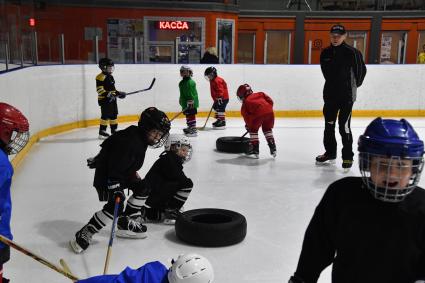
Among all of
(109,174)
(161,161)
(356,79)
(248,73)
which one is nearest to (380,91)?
(248,73)

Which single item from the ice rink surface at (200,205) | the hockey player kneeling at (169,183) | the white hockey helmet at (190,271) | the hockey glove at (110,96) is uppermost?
the hockey glove at (110,96)

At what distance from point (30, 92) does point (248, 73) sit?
3692 millimetres

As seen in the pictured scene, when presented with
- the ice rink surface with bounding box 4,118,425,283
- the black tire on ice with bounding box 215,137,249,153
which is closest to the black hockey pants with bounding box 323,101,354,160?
the ice rink surface with bounding box 4,118,425,283

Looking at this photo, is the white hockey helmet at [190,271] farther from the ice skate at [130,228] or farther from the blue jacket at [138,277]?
the ice skate at [130,228]

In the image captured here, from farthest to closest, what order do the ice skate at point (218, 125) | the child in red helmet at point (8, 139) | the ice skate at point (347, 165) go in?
1. the ice skate at point (218, 125)
2. the ice skate at point (347, 165)
3. the child in red helmet at point (8, 139)

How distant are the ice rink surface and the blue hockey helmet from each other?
1.31 metres

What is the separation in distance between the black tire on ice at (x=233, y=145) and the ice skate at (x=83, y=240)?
9.14 feet

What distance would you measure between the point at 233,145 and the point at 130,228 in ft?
8.54

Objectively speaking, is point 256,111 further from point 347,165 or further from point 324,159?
point 347,165

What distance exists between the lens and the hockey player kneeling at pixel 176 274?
135cm

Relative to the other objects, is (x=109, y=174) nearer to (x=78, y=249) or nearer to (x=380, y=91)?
(x=78, y=249)

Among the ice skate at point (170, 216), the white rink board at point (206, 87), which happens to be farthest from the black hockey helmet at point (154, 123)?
the white rink board at point (206, 87)

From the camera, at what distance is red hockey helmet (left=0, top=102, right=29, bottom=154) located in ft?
5.68

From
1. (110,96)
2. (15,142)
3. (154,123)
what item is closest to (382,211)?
(15,142)
